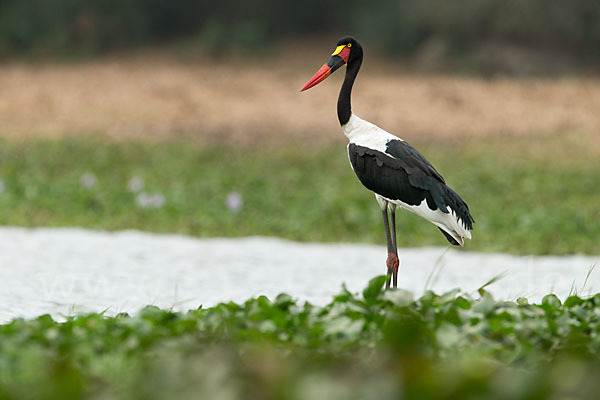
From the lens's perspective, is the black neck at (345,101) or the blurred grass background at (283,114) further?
the blurred grass background at (283,114)

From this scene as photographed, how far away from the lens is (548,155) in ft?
40.2

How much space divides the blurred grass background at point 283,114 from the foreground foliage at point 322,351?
403cm

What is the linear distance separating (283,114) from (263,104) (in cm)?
80

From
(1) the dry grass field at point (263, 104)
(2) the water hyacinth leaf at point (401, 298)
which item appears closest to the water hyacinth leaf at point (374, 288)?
(2) the water hyacinth leaf at point (401, 298)

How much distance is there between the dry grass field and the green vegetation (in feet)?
3.41

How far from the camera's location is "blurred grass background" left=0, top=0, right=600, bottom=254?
9.09m

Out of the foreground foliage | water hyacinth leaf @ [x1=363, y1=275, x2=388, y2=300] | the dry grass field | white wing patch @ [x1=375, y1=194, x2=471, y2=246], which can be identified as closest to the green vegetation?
the dry grass field

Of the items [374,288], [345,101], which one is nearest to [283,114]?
[345,101]

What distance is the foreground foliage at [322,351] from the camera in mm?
2627

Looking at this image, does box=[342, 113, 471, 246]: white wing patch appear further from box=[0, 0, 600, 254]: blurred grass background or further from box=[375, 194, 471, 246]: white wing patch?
box=[0, 0, 600, 254]: blurred grass background

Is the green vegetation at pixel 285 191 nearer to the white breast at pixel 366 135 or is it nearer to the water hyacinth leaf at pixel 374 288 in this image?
the white breast at pixel 366 135

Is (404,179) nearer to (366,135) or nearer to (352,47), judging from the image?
(366,135)

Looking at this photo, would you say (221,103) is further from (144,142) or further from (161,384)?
(161,384)

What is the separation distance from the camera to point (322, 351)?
361 centimetres
